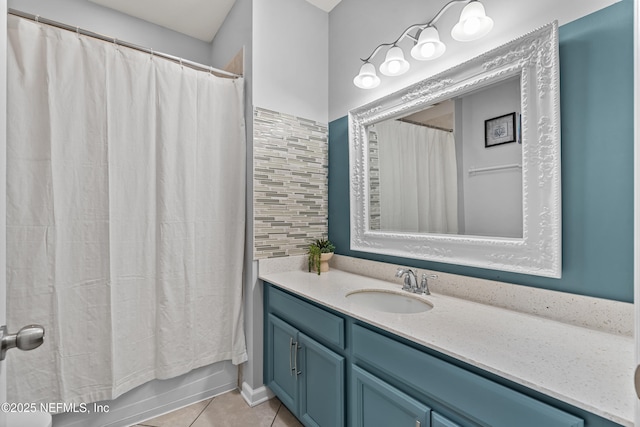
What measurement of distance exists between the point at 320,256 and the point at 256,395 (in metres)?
0.95

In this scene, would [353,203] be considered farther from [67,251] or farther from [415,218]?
[67,251]

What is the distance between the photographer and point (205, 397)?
1.90 metres

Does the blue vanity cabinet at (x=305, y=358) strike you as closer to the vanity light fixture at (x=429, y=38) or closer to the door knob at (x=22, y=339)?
the door knob at (x=22, y=339)

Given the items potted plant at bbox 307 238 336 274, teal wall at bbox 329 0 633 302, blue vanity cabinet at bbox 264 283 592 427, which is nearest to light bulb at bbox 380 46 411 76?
teal wall at bbox 329 0 633 302

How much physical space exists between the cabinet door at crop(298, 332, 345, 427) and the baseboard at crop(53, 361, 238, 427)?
2.23 feet

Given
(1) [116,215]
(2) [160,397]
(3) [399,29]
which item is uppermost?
(3) [399,29]

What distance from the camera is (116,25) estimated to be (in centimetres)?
220

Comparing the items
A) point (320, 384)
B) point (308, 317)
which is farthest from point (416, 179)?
point (320, 384)

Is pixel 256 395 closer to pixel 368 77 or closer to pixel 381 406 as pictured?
pixel 381 406

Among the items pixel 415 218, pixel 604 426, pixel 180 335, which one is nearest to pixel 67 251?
pixel 180 335

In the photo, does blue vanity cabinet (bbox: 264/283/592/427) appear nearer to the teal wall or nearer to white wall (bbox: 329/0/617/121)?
the teal wall

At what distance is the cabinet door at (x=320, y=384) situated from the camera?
1.31m

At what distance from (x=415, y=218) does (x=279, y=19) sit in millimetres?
1574

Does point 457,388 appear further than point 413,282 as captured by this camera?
No
